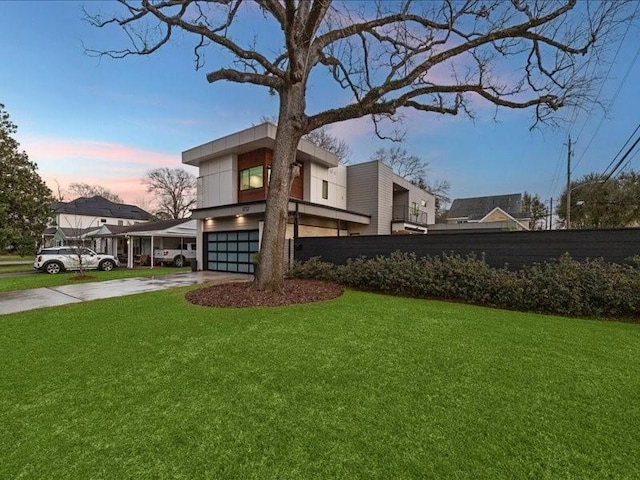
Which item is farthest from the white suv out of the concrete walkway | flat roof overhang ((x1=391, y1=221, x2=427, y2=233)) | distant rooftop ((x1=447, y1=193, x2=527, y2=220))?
distant rooftop ((x1=447, y1=193, x2=527, y2=220))

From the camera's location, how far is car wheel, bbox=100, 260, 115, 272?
17.4 metres

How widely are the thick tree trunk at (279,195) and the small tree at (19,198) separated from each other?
20756mm

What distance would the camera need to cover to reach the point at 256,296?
740 cm

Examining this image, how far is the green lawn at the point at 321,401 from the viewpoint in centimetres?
199

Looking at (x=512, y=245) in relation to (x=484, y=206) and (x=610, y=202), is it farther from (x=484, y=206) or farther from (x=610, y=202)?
(x=484, y=206)

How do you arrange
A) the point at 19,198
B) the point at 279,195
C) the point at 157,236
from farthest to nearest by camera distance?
the point at 157,236, the point at 19,198, the point at 279,195

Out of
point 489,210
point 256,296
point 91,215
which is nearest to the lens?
point 256,296

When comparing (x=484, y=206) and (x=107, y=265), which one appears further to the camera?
(x=484, y=206)

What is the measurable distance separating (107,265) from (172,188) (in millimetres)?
22913

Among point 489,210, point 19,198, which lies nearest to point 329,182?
point 19,198

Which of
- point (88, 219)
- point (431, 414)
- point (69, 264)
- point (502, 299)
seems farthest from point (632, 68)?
point (88, 219)

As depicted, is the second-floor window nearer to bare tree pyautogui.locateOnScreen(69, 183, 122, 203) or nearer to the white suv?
the white suv

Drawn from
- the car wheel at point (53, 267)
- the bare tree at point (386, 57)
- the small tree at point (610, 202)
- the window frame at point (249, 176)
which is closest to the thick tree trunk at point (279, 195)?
the bare tree at point (386, 57)

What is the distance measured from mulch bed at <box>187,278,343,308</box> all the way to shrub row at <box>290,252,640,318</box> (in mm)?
1483
